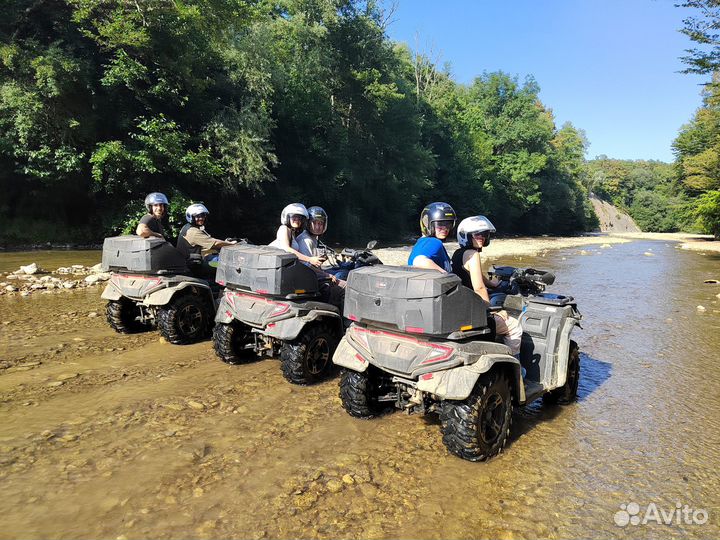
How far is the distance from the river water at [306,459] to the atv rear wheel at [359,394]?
13 cm

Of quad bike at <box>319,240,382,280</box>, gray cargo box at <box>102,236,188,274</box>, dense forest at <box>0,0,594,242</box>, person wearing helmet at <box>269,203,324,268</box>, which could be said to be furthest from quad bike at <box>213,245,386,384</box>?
dense forest at <box>0,0,594,242</box>

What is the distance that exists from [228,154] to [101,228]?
701 centimetres

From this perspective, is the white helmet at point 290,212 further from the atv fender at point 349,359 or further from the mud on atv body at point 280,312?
the atv fender at point 349,359

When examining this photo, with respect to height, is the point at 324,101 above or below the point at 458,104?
below

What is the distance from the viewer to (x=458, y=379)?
3504mm

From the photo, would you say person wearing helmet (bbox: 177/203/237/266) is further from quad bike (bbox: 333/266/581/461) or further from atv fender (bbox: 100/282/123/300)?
quad bike (bbox: 333/266/581/461)

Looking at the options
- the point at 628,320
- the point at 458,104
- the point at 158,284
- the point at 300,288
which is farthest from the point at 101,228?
the point at 458,104

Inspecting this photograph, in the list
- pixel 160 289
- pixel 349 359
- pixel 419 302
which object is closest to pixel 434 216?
pixel 419 302

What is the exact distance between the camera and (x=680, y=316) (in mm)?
9727

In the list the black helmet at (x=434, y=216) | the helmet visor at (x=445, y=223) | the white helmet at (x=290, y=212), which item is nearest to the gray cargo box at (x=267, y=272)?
the white helmet at (x=290, y=212)

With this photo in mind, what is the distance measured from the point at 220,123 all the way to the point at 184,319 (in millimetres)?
14574

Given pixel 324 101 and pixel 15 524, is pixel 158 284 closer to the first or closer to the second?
pixel 15 524

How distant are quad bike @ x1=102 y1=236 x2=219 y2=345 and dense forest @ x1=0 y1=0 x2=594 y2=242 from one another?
12190 mm

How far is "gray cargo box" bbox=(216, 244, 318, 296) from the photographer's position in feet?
17.2
